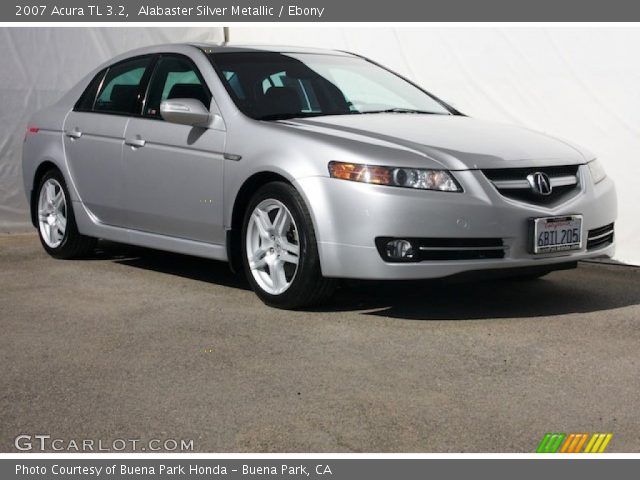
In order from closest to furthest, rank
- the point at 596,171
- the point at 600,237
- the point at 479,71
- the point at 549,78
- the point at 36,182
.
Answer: the point at 600,237, the point at 596,171, the point at 36,182, the point at 549,78, the point at 479,71

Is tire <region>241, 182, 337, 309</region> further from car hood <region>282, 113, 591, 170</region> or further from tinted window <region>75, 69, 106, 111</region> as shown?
tinted window <region>75, 69, 106, 111</region>

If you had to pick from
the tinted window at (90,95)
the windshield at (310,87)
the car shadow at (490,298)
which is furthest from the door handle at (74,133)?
the car shadow at (490,298)

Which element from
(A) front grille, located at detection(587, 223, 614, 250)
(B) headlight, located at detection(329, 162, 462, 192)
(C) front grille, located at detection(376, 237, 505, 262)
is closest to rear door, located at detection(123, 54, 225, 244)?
(B) headlight, located at detection(329, 162, 462, 192)

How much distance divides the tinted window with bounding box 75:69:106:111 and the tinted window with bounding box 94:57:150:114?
0.23 ft

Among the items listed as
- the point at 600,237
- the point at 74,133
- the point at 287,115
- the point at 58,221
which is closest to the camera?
the point at 600,237

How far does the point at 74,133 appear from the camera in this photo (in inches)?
335

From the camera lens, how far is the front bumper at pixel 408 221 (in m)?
6.18

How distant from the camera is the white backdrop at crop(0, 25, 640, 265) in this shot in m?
9.01

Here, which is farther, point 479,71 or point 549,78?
point 479,71

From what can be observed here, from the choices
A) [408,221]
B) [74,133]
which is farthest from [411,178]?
[74,133]

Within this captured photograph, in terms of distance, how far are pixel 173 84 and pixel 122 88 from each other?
66 centimetres

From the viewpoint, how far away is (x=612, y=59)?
29.8 ft

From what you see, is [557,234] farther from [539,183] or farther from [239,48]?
[239,48]

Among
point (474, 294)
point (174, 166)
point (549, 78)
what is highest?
point (549, 78)
